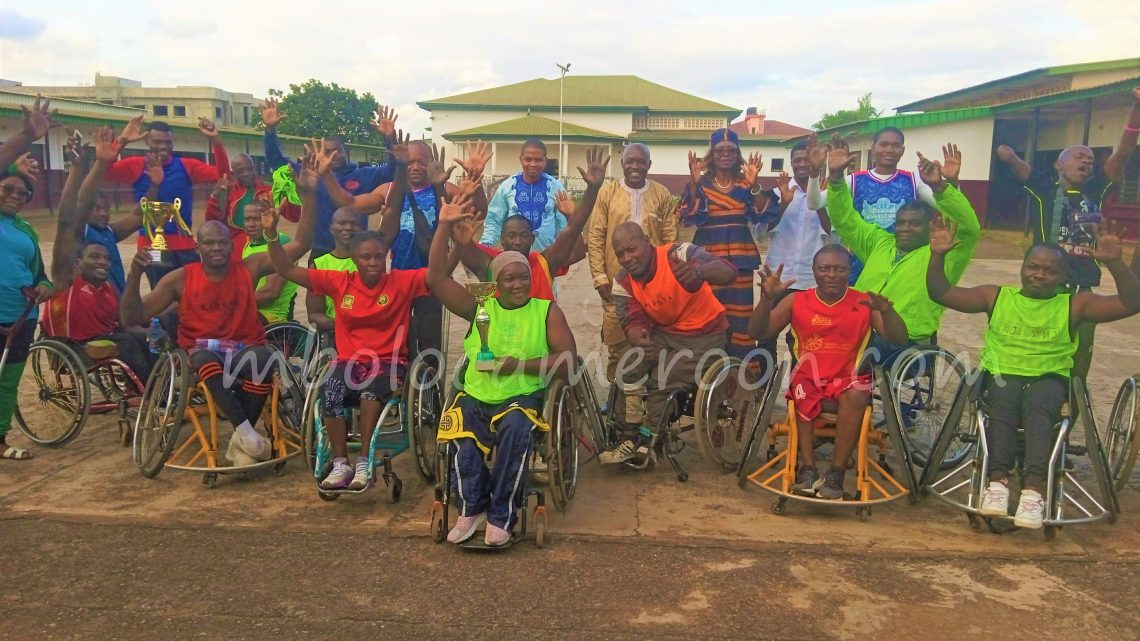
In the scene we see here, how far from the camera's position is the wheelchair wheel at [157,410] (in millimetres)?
4352

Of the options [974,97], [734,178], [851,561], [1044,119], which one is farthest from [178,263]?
[974,97]

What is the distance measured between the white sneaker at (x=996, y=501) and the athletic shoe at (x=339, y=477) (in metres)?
2.95

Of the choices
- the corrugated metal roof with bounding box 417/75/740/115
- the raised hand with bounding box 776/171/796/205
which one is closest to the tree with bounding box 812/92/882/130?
the corrugated metal roof with bounding box 417/75/740/115

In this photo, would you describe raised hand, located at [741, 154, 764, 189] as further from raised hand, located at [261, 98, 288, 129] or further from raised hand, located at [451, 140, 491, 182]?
raised hand, located at [261, 98, 288, 129]

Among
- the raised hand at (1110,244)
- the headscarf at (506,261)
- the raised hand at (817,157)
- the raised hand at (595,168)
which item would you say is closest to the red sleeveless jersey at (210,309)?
the headscarf at (506,261)

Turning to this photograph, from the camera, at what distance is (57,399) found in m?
5.06

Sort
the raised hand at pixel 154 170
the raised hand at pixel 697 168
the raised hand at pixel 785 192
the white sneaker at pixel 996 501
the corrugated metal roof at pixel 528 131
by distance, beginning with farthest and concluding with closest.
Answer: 1. the corrugated metal roof at pixel 528 131
2. the raised hand at pixel 154 170
3. the raised hand at pixel 785 192
4. the raised hand at pixel 697 168
5. the white sneaker at pixel 996 501

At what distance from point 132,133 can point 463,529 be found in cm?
358

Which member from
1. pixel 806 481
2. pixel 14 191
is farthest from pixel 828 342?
pixel 14 191

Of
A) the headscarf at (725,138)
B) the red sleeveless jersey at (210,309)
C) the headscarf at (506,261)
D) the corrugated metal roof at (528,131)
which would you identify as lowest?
the red sleeveless jersey at (210,309)

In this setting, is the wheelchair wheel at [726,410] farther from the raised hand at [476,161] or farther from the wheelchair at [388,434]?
the raised hand at [476,161]

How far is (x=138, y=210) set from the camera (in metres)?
5.89

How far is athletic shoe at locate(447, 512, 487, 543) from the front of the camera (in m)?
3.70

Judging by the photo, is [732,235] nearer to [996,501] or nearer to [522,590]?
[996,501]
